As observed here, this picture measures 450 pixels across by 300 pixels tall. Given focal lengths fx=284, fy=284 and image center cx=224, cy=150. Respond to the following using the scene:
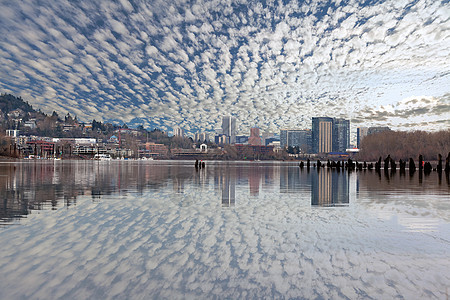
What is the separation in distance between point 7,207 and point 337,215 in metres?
15.6

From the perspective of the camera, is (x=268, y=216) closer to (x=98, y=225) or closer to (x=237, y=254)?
(x=237, y=254)

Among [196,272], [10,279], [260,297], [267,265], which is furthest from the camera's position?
[267,265]

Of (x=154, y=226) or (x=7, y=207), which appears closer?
(x=154, y=226)

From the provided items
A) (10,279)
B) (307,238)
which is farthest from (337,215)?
(10,279)

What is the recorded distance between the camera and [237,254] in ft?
24.5

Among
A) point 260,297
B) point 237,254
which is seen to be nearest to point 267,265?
point 237,254

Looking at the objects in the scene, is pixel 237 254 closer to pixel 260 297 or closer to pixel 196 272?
pixel 196 272

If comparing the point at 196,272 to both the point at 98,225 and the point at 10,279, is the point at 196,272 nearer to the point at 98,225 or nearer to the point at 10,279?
the point at 10,279

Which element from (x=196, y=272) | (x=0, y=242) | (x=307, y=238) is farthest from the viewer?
(x=307, y=238)

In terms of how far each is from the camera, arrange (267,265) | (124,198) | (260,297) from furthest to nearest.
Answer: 1. (124,198)
2. (267,265)
3. (260,297)

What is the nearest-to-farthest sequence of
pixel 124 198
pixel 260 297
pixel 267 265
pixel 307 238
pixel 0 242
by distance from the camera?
pixel 260 297, pixel 267 265, pixel 0 242, pixel 307 238, pixel 124 198

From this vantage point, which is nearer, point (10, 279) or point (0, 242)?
point (10, 279)

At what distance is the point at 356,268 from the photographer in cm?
653

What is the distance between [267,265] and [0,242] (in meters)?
7.64
